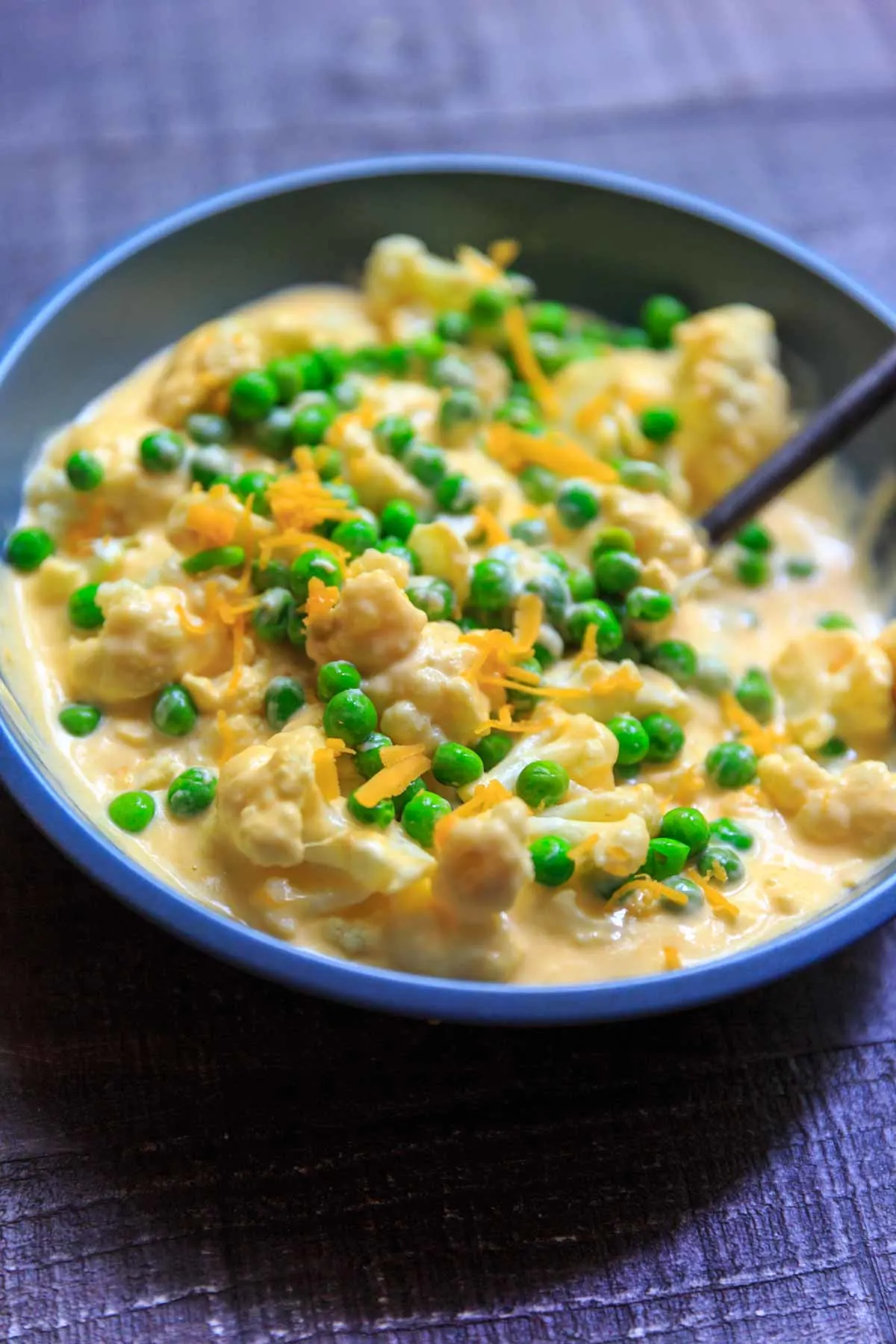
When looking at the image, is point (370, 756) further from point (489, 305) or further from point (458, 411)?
point (489, 305)

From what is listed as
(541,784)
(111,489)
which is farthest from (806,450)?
(111,489)

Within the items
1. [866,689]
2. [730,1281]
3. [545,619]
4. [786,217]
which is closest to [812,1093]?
[730,1281]

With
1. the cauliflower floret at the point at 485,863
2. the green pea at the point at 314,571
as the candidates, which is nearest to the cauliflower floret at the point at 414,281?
the green pea at the point at 314,571

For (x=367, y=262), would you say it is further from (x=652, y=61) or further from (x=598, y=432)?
(x=652, y=61)

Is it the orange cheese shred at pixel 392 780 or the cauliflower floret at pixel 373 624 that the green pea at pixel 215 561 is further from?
the orange cheese shred at pixel 392 780

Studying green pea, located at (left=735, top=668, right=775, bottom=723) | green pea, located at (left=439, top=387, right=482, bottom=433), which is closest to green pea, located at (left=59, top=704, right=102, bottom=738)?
green pea, located at (left=439, top=387, right=482, bottom=433)

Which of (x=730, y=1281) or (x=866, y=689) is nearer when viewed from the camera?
(x=730, y=1281)
